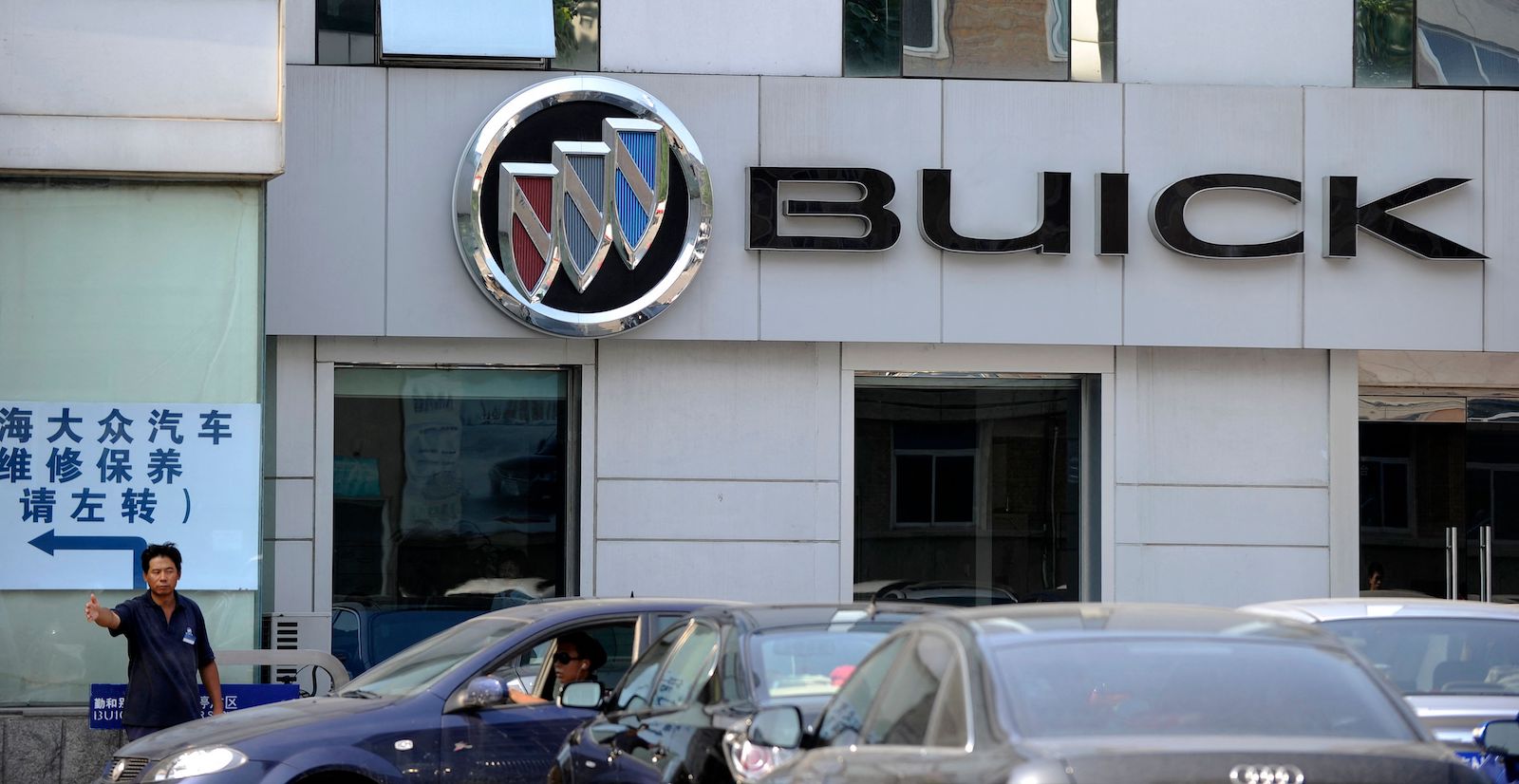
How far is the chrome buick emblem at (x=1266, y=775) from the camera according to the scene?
13.3ft

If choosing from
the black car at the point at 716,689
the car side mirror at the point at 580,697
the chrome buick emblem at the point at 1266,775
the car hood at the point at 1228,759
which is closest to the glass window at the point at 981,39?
the black car at the point at 716,689

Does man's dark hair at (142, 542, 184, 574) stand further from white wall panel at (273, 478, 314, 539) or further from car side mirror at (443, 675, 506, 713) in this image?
white wall panel at (273, 478, 314, 539)

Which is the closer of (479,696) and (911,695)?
(911,695)

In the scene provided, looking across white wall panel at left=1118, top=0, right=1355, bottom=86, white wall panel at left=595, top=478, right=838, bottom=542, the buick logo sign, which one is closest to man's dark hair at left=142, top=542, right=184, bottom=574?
the buick logo sign

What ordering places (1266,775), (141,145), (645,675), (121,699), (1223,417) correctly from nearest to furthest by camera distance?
(1266,775)
(645,675)
(121,699)
(141,145)
(1223,417)

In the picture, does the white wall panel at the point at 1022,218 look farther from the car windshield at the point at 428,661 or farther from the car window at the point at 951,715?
the car window at the point at 951,715

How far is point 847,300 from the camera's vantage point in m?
14.2

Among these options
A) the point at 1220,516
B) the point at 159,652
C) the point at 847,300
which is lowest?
the point at 159,652

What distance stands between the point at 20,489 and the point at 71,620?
0.99 metres

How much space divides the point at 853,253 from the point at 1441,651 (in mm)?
6923

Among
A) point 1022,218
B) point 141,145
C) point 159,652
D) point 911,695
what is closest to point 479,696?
point 159,652

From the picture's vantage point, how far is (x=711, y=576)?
14383mm

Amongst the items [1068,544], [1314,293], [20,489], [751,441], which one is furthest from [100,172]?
[1314,293]

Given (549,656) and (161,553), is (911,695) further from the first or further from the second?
(161,553)
